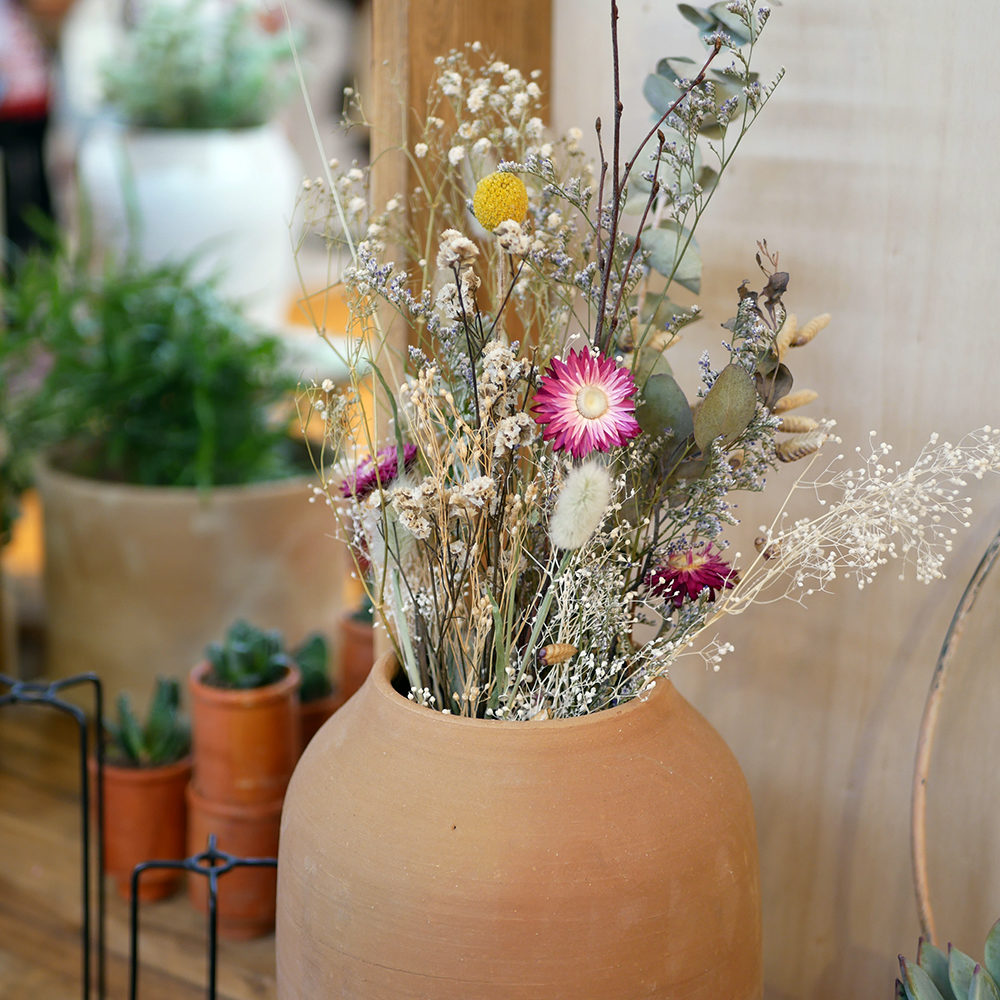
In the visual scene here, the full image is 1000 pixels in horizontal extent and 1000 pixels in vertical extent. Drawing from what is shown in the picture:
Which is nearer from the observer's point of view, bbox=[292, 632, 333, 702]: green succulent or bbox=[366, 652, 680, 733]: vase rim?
bbox=[366, 652, 680, 733]: vase rim

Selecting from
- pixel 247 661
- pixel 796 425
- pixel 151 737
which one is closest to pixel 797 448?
pixel 796 425

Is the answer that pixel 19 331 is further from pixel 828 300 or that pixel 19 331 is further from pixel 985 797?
pixel 985 797

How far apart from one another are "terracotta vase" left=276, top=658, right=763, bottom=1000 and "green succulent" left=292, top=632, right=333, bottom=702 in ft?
1.70

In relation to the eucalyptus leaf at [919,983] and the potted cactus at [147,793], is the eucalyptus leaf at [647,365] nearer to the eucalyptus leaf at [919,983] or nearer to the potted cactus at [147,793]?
Answer: the eucalyptus leaf at [919,983]

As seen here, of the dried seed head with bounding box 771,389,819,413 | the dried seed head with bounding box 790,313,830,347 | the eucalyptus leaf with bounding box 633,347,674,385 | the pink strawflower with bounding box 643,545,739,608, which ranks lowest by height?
the pink strawflower with bounding box 643,545,739,608

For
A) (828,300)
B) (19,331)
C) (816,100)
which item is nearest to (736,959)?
(828,300)

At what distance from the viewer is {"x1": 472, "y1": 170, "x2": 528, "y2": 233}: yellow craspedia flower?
658 mm

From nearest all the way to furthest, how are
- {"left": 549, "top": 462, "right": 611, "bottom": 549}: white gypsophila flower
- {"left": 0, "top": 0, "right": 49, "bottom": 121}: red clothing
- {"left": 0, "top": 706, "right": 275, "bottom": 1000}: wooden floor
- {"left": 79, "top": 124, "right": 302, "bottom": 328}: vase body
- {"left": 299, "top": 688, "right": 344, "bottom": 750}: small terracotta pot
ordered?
{"left": 549, "top": 462, "right": 611, "bottom": 549}: white gypsophila flower, {"left": 0, "top": 706, "right": 275, "bottom": 1000}: wooden floor, {"left": 299, "top": 688, "right": 344, "bottom": 750}: small terracotta pot, {"left": 79, "top": 124, "right": 302, "bottom": 328}: vase body, {"left": 0, "top": 0, "right": 49, "bottom": 121}: red clothing

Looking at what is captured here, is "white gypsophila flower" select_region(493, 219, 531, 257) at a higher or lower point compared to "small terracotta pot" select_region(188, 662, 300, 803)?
higher

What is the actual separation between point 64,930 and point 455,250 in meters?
0.85

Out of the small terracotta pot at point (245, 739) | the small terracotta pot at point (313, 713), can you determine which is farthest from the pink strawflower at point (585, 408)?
the small terracotta pot at point (313, 713)

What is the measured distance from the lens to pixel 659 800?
0.69m

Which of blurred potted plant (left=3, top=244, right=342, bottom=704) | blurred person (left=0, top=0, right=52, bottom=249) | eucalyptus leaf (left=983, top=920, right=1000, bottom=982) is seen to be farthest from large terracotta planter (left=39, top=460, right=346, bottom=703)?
blurred person (left=0, top=0, right=52, bottom=249)

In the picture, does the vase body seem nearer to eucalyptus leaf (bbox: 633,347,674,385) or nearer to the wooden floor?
the wooden floor
